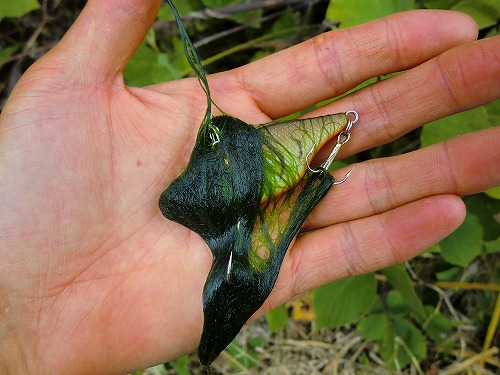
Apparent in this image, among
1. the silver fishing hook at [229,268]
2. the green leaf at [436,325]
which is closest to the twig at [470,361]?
the green leaf at [436,325]

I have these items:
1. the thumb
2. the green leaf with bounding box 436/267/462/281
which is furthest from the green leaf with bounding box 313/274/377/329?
the thumb

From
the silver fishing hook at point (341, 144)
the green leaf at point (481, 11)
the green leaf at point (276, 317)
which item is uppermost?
the green leaf at point (481, 11)

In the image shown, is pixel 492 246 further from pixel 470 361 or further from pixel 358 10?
pixel 358 10

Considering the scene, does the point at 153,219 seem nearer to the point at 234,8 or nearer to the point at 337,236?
the point at 337,236

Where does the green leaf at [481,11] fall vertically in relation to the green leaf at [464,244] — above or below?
above

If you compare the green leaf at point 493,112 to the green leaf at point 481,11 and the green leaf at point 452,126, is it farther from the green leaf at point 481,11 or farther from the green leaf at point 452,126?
the green leaf at point 481,11

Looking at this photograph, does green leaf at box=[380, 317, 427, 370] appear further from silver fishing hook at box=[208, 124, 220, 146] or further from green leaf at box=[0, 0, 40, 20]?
green leaf at box=[0, 0, 40, 20]

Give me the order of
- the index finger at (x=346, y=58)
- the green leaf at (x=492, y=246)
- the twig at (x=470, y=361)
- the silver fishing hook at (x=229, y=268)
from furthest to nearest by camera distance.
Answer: the twig at (x=470, y=361) → the green leaf at (x=492, y=246) → the index finger at (x=346, y=58) → the silver fishing hook at (x=229, y=268)

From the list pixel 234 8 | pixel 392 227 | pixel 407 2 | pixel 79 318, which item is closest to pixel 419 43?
pixel 407 2
